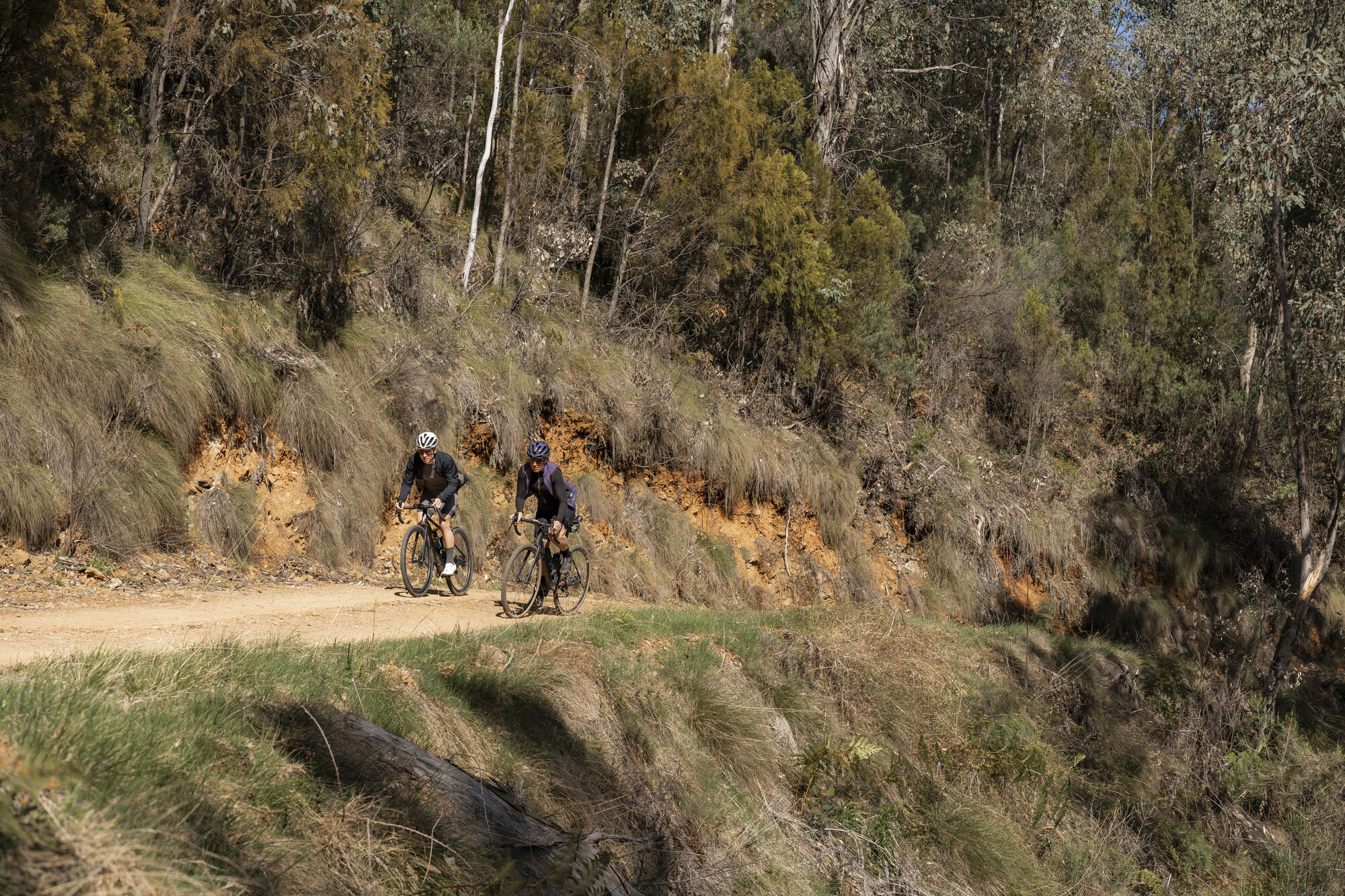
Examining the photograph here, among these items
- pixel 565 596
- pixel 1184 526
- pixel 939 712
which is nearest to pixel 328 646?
pixel 565 596

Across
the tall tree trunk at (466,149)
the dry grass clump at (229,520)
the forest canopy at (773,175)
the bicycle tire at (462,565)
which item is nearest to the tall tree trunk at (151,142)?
the forest canopy at (773,175)

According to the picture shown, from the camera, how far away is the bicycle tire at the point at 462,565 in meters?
11.6

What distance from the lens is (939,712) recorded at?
1066 cm

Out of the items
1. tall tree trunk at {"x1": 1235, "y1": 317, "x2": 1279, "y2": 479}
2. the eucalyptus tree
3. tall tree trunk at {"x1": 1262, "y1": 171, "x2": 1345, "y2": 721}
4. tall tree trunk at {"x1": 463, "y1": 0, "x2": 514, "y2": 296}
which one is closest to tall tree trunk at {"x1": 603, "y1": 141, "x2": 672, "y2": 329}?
tall tree trunk at {"x1": 463, "y1": 0, "x2": 514, "y2": 296}

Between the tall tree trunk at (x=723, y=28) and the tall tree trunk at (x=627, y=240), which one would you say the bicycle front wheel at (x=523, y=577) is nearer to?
the tall tree trunk at (x=627, y=240)

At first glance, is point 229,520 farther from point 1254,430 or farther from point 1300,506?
point 1254,430

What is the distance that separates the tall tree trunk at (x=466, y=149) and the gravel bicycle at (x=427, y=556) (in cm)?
951

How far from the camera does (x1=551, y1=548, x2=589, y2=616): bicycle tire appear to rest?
11039 millimetres

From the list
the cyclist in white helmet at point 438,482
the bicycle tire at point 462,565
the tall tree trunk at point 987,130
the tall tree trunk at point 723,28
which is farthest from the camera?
the tall tree trunk at point 987,130

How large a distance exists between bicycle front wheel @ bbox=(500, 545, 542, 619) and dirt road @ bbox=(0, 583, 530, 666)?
0.31 meters

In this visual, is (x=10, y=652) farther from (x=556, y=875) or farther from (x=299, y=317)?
(x=299, y=317)

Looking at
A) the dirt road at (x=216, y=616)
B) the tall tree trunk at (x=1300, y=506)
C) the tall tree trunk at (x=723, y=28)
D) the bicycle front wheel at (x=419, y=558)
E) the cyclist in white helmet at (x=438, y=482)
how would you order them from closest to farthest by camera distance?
the dirt road at (x=216, y=616)
the cyclist in white helmet at (x=438, y=482)
the bicycle front wheel at (x=419, y=558)
the tall tree trunk at (x=1300, y=506)
the tall tree trunk at (x=723, y=28)

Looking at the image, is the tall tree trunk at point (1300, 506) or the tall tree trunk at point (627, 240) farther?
the tall tree trunk at point (627, 240)

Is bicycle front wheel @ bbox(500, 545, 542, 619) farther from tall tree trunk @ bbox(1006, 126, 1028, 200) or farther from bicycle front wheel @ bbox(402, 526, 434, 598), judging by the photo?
tall tree trunk @ bbox(1006, 126, 1028, 200)
